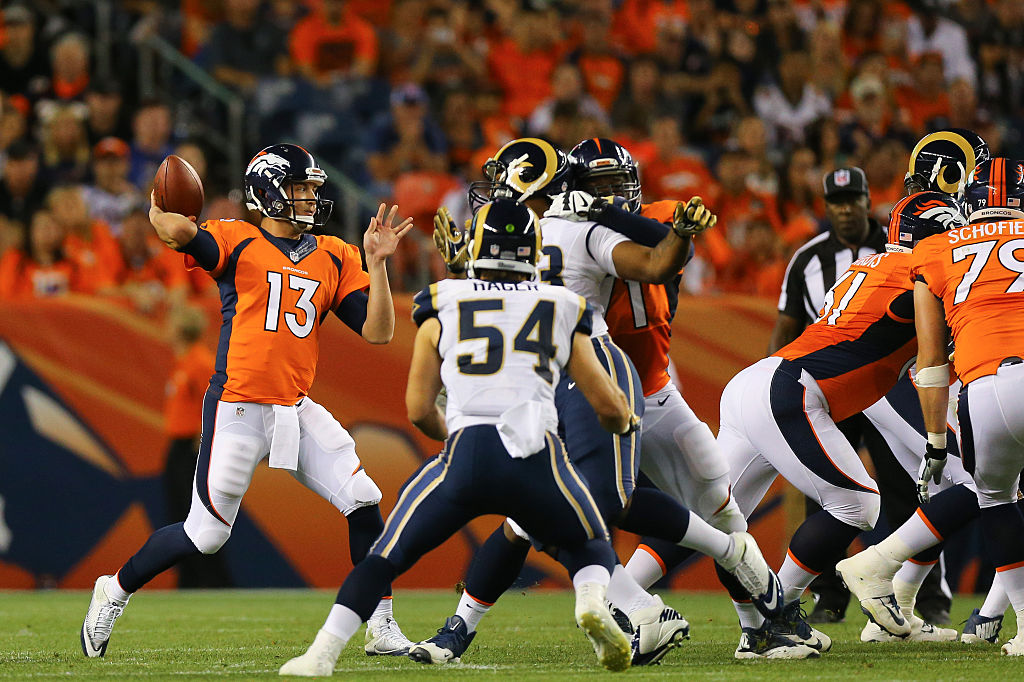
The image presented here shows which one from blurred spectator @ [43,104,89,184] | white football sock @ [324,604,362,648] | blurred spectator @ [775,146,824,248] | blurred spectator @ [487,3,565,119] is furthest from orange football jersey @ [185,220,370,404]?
blurred spectator @ [487,3,565,119]

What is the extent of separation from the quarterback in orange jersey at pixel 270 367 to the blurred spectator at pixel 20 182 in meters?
4.90

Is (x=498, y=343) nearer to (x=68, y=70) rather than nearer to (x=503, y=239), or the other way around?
(x=503, y=239)

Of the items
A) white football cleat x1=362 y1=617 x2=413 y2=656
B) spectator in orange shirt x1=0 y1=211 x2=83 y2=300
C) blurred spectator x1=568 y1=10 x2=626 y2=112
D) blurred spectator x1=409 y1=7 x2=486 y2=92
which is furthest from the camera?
blurred spectator x1=568 y1=10 x2=626 y2=112

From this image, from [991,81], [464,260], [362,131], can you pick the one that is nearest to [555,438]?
[464,260]

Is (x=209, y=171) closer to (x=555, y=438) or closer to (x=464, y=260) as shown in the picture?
(x=464, y=260)

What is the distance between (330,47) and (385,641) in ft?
26.1

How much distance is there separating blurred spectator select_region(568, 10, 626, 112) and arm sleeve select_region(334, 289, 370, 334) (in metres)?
7.37

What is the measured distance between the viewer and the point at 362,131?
12.3m

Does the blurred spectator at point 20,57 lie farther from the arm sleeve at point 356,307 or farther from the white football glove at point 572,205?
the white football glove at point 572,205

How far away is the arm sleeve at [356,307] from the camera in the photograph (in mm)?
5938

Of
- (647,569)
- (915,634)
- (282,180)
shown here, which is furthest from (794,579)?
(282,180)

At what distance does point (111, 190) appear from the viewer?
10.4m

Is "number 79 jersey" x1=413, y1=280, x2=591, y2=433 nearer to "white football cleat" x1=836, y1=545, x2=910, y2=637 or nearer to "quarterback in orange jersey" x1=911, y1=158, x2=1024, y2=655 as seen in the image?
"quarterback in orange jersey" x1=911, y1=158, x2=1024, y2=655

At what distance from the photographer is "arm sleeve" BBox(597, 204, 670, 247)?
5.28m
